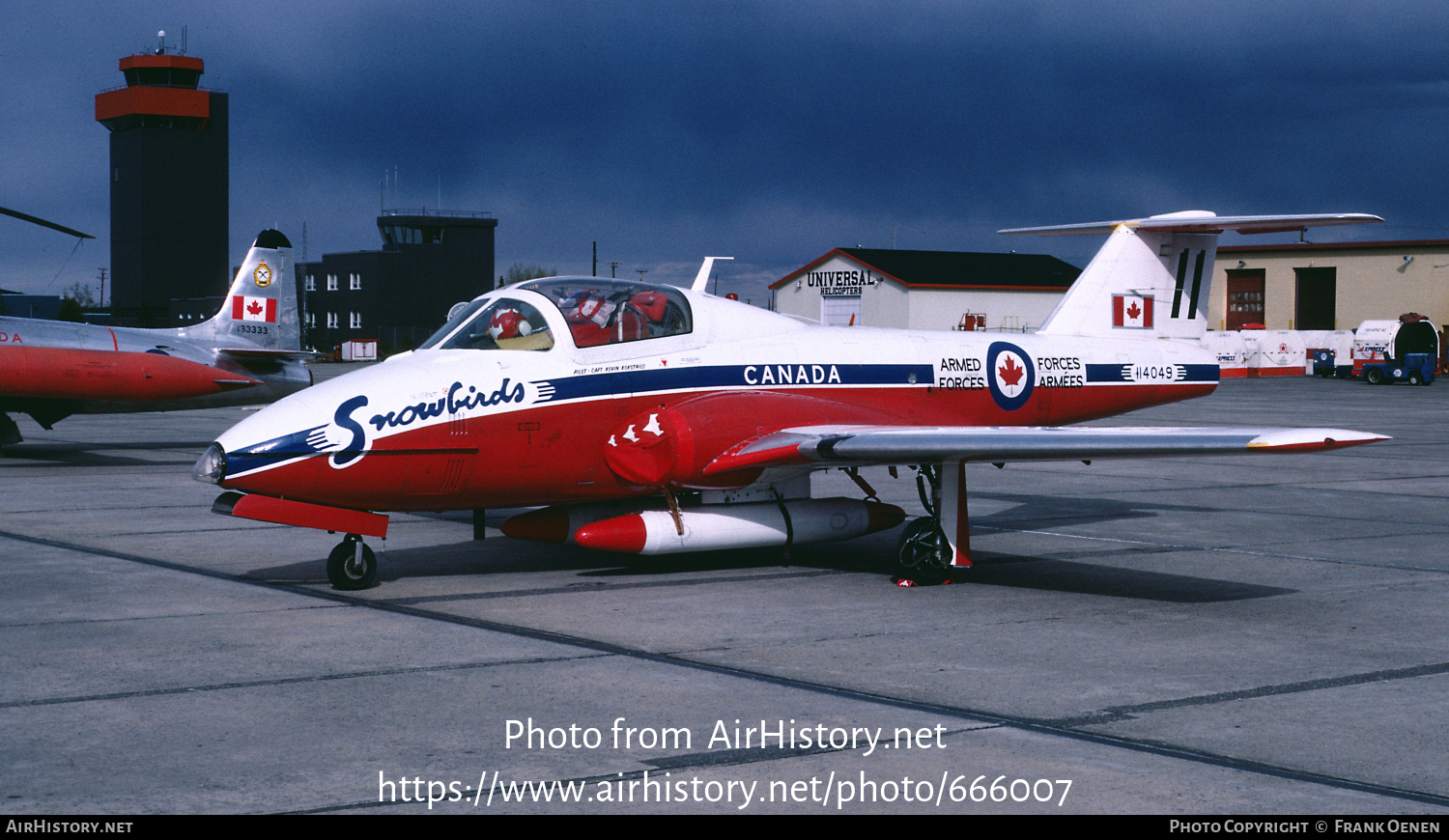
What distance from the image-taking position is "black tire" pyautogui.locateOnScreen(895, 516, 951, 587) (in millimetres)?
11023

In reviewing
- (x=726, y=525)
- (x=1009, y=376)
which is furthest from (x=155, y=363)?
(x=1009, y=376)

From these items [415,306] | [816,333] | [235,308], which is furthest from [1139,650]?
[415,306]

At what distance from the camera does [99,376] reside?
23125mm

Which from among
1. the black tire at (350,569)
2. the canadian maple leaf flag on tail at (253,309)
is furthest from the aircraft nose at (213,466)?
the canadian maple leaf flag on tail at (253,309)

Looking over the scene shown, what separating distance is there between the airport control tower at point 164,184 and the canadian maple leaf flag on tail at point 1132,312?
96.3m

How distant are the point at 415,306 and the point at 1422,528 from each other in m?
99.3

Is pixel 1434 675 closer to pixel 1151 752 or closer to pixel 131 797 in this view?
pixel 1151 752

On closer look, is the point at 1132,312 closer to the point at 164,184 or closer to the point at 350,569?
the point at 350,569

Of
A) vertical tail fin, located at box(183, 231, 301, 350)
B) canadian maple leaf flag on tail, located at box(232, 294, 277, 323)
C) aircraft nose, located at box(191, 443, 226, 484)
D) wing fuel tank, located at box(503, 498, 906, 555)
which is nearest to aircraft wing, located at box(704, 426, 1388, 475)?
wing fuel tank, located at box(503, 498, 906, 555)

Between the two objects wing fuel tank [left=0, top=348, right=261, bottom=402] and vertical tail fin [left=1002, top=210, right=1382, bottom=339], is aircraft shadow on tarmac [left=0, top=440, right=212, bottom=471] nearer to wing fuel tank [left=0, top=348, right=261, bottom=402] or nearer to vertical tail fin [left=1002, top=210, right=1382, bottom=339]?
wing fuel tank [left=0, top=348, right=261, bottom=402]

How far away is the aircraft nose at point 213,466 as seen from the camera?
9711 mm

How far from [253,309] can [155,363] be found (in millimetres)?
3687

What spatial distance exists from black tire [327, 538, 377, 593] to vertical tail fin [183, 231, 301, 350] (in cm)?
1711

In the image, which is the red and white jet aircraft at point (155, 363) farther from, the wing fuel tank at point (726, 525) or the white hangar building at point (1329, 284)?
the white hangar building at point (1329, 284)
